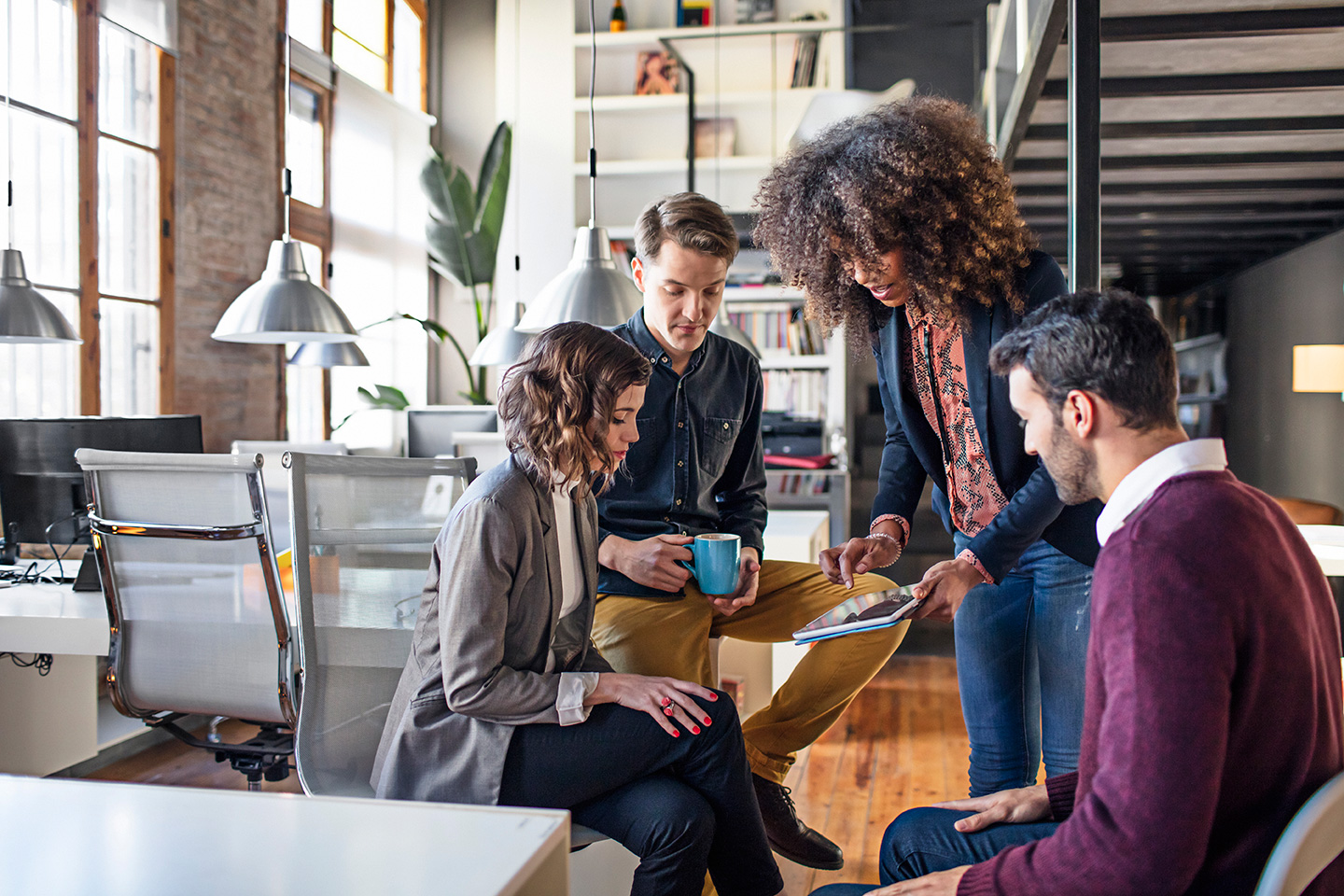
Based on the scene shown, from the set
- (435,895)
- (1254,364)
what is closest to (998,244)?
(435,895)

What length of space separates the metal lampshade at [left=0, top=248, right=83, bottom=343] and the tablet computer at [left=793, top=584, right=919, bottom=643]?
2782 mm

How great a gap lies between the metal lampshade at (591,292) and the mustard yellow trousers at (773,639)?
4.02ft

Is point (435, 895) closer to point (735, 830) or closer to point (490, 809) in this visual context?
point (490, 809)

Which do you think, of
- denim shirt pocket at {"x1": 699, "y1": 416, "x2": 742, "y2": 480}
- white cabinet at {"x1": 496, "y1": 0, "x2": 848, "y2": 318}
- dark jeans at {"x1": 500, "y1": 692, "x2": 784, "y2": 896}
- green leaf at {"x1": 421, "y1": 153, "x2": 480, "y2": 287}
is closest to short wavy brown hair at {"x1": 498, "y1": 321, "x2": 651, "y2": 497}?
dark jeans at {"x1": 500, "y1": 692, "x2": 784, "y2": 896}

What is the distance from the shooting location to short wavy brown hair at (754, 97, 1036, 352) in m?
1.60

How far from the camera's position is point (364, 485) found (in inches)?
66.7

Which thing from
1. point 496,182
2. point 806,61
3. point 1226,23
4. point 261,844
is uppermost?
point 806,61

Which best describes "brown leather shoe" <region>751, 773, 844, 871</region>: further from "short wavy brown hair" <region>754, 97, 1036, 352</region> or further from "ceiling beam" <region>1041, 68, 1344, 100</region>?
"ceiling beam" <region>1041, 68, 1344, 100</region>

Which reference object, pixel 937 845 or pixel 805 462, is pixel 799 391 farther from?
pixel 937 845

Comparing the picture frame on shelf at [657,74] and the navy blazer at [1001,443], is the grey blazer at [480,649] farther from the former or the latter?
the picture frame on shelf at [657,74]

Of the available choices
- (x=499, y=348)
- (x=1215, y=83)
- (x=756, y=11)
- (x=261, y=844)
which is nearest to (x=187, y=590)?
(x=261, y=844)

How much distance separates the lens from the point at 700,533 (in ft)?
6.35

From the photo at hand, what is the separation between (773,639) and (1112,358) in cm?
112

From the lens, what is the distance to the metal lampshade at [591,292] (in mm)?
3004
